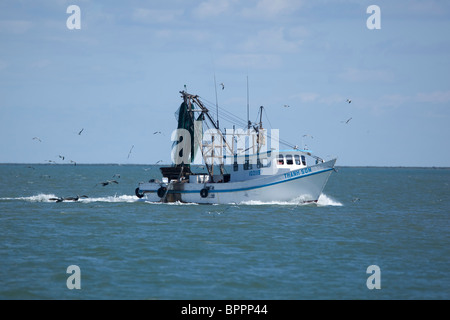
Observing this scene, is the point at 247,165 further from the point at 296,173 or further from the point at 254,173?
the point at 296,173

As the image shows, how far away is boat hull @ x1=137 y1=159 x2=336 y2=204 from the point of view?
51250 mm

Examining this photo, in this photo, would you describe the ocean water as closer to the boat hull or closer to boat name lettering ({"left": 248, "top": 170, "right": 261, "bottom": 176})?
the boat hull

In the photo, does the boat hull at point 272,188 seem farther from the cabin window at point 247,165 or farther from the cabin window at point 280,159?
the cabin window at point 247,165

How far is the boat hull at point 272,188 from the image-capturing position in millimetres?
51250

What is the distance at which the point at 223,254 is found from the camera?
31047 millimetres

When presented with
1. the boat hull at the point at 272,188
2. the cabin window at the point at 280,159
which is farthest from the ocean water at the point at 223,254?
the cabin window at the point at 280,159

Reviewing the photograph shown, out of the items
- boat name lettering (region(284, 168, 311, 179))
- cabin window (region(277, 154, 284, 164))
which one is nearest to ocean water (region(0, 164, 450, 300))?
boat name lettering (region(284, 168, 311, 179))

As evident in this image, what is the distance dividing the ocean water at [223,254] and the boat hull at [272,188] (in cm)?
132

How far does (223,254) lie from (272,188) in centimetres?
2142

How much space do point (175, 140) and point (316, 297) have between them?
40367 millimetres

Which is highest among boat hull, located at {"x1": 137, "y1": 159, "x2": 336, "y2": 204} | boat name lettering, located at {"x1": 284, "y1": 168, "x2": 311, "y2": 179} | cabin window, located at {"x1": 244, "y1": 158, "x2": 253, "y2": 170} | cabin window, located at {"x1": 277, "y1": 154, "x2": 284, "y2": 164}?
cabin window, located at {"x1": 277, "y1": 154, "x2": 284, "y2": 164}

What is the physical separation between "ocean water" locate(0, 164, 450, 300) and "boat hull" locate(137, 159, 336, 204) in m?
1.32
